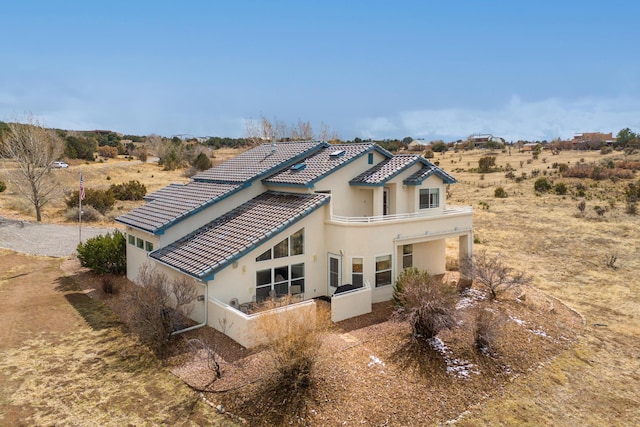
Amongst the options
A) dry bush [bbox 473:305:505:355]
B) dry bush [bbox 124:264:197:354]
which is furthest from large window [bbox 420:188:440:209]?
dry bush [bbox 124:264:197:354]

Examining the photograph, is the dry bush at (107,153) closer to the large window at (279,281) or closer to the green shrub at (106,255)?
the green shrub at (106,255)

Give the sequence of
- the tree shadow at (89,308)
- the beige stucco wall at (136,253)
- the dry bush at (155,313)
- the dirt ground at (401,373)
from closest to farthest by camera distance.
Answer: the dirt ground at (401,373)
the dry bush at (155,313)
the tree shadow at (89,308)
the beige stucco wall at (136,253)

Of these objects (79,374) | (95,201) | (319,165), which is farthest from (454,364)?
(95,201)

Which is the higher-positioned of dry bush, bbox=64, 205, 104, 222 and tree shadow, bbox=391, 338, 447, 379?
dry bush, bbox=64, 205, 104, 222

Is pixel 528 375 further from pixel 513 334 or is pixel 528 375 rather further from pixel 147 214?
pixel 147 214

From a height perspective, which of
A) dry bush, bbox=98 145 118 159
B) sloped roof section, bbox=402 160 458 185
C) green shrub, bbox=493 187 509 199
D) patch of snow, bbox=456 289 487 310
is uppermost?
dry bush, bbox=98 145 118 159

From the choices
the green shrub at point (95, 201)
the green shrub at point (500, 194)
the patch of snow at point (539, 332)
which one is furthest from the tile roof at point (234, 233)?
the green shrub at point (500, 194)

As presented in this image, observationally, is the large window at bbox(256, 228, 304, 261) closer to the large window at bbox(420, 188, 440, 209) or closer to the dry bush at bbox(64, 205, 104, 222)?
the large window at bbox(420, 188, 440, 209)
